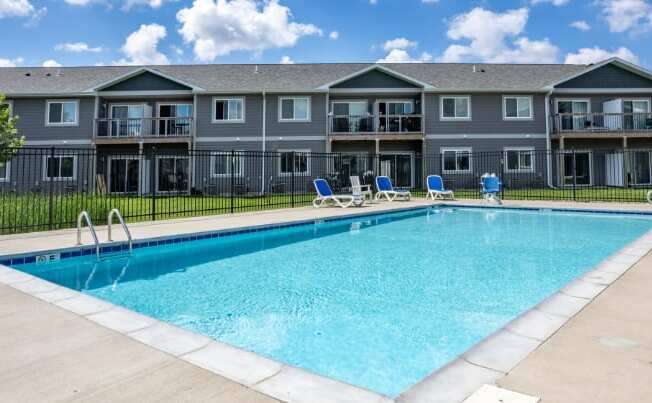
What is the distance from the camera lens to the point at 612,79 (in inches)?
906

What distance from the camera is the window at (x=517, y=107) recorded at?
22.5m

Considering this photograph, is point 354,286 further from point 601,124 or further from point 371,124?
point 601,124

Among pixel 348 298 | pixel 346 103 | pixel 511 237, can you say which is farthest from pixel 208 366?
pixel 346 103

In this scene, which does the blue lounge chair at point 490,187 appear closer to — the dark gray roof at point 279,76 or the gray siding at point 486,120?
the gray siding at point 486,120

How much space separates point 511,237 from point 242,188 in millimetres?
15401

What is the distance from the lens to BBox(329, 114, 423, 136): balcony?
21.9 metres

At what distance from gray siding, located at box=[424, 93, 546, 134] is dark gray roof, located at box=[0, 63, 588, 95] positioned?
0.73 m

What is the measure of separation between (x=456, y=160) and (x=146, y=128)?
55.5 feet

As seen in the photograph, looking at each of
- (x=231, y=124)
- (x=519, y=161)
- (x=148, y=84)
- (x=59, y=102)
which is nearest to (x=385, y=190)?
(x=519, y=161)

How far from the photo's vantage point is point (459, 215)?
518 inches

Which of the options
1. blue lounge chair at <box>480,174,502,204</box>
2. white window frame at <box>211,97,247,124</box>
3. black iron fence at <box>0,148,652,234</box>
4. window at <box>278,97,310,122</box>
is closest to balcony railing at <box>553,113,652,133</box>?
black iron fence at <box>0,148,652,234</box>

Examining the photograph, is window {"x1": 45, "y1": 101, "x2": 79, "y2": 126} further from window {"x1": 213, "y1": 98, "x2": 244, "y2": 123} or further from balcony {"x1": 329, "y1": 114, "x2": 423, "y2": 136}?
balcony {"x1": 329, "y1": 114, "x2": 423, "y2": 136}

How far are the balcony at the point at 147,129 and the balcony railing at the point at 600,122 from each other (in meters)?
20.1

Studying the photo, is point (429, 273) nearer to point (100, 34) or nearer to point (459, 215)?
point (459, 215)
